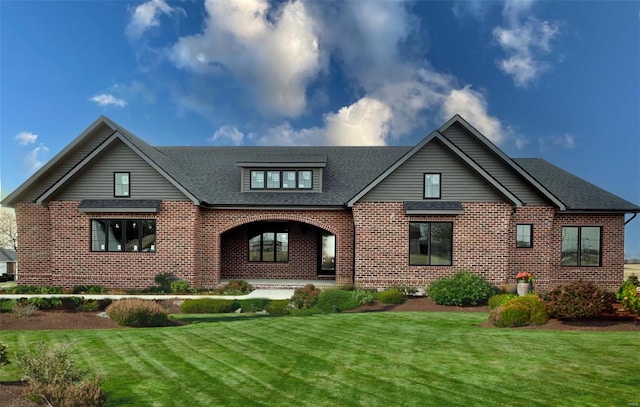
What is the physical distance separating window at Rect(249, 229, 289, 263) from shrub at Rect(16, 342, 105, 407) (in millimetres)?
16659

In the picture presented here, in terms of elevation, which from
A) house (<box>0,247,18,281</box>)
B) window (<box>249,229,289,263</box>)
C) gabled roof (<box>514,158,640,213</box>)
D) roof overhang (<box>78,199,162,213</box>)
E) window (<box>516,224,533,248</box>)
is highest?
gabled roof (<box>514,158,640,213</box>)

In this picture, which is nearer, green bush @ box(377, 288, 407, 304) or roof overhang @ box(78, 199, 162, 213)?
green bush @ box(377, 288, 407, 304)

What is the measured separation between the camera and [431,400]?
7.06m

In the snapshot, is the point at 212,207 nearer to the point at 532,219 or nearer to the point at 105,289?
the point at 105,289

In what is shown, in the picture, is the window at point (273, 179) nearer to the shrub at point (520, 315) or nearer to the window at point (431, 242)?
the window at point (431, 242)

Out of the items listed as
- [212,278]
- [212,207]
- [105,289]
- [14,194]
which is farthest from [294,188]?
[14,194]

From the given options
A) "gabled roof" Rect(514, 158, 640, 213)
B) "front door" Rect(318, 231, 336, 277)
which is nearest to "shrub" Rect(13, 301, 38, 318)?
"front door" Rect(318, 231, 336, 277)

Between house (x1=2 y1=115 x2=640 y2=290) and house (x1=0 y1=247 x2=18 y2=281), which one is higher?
house (x1=2 y1=115 x2=640 y2=290)

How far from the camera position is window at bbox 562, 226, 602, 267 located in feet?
74.0

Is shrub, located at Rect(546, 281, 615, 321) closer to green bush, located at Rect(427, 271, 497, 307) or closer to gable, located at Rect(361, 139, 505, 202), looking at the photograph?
green bush, located at Rect(427, 271, 497, 307)

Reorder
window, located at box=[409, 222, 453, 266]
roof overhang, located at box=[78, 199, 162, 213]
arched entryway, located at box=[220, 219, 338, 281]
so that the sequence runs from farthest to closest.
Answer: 1. arched entryway, located at box=[220, 219, 338, 281]
2. roof overhang, located at box=[78, 199, 162, 213]
3. window, located at box=[409, 222, 453, 266]

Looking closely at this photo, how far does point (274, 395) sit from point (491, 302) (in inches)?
438

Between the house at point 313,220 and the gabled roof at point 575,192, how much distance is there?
114 millimetres

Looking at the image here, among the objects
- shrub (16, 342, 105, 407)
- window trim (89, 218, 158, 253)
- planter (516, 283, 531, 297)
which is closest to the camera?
shrub (16, 342, 105, 407)
